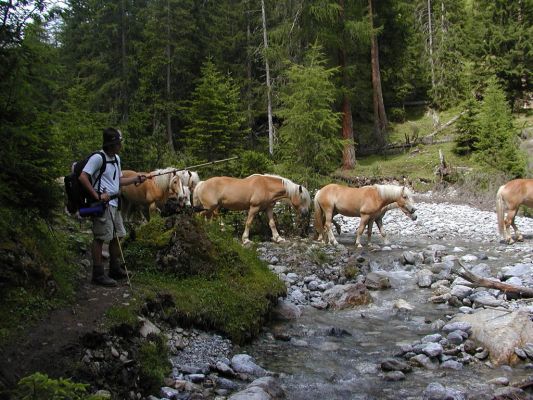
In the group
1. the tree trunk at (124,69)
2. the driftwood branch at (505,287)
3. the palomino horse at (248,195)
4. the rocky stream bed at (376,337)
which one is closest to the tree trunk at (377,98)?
the tree trunk at (124,69)

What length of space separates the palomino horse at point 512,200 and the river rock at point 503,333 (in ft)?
25.1

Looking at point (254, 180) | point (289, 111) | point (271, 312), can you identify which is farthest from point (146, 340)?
point (289, 111)

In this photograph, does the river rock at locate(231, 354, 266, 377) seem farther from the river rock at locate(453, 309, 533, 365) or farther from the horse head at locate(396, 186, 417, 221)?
the horse head at locate(396, 186, 417, 221)

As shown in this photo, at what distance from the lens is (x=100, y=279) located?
6.57m

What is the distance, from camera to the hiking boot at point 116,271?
6949 mm

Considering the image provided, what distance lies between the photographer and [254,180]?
14.0m

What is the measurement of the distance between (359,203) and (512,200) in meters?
4.47

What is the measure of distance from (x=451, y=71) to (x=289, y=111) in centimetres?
2378

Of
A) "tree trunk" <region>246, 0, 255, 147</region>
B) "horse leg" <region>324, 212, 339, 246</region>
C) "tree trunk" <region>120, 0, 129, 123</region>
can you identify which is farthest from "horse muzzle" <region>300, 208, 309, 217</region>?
"tree trunk" <region>120, 0, 129, 123</region>

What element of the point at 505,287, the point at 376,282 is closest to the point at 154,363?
the point at 376,282

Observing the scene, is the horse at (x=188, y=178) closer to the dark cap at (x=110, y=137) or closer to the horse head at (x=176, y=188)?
the horse head at (x=176, y=188)

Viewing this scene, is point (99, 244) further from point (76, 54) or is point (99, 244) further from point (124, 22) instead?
point (76, 54)

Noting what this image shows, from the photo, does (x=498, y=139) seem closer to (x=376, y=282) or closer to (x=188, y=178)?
(x=376, y=282)

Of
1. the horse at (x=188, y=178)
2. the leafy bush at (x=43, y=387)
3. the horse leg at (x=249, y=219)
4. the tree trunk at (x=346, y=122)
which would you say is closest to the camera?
the leafy bush at (x=43, y=387)
